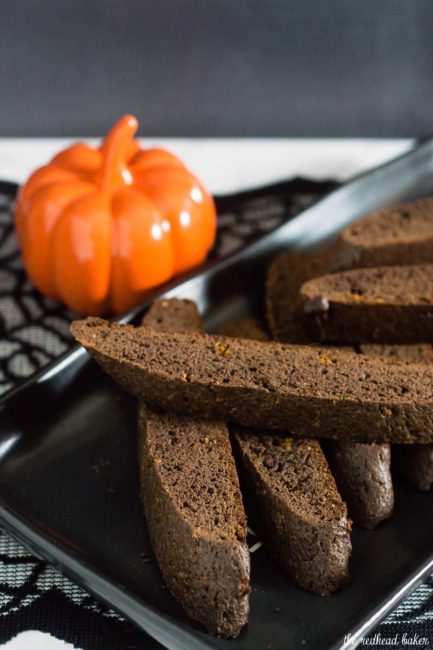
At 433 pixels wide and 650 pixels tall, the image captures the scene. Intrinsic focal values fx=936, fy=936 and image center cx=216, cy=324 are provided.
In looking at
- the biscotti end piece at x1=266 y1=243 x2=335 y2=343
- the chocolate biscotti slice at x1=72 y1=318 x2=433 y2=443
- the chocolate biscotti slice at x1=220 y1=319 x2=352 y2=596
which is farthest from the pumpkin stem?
the chocolate biscotti slice at x1=220 y1=319 x2=352 y2=596

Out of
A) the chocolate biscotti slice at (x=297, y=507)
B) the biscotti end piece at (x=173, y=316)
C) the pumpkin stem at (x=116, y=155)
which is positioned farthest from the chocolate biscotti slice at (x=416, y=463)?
the pumpkin stem at (x=116, y=155)

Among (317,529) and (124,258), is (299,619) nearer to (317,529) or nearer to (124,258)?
(317,529)

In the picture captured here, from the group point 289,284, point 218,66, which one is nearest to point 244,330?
point 289,284

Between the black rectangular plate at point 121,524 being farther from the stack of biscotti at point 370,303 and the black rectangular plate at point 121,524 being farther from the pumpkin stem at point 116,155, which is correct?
the pumpkin stem at point 116,155

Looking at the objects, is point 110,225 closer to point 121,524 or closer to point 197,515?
point 121,524

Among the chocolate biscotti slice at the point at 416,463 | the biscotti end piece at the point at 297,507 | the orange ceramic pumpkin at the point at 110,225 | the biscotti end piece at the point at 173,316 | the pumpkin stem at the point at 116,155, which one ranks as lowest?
the chocolate biscotti slice at the point at 416,463

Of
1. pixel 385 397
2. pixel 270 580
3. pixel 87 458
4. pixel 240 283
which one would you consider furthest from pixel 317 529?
pixel 240 283

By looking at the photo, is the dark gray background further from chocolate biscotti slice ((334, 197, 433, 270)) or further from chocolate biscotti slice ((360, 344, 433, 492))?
chocolate biscotti slice ((360, 344, 433, 492))
